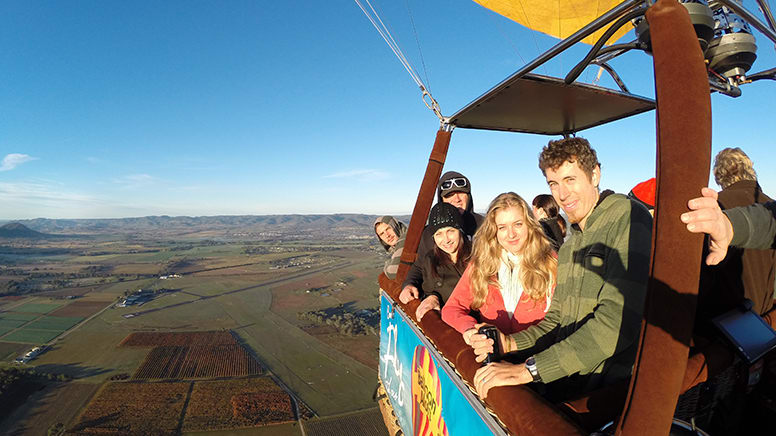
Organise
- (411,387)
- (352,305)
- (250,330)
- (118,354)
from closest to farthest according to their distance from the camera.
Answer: (411,387) → (118,354) → (250,330) → (352,305)

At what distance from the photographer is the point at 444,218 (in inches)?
126

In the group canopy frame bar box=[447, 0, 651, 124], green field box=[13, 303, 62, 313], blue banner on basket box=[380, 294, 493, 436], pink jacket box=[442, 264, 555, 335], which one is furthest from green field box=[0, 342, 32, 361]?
canopy frame bar box=[447, 0, 651, 124]

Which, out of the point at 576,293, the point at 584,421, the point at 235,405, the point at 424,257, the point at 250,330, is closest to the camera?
the point at 584,421

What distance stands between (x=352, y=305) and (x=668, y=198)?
176 ft

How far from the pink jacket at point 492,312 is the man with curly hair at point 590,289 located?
11.5 inches

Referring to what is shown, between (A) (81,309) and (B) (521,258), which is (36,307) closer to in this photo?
(A) (81,309)

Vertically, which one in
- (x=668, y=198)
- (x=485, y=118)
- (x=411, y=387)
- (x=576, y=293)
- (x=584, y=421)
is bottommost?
(x=411, y=387)

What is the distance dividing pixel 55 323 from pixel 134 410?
103 feet

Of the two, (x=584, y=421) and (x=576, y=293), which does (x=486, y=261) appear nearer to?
Answer: (x=576, y=293)

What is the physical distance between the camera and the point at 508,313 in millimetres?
2195

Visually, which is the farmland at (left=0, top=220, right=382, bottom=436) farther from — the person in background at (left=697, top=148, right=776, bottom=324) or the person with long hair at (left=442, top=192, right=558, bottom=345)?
the person in background at (left=697, top=148, right=776, bottom=324)

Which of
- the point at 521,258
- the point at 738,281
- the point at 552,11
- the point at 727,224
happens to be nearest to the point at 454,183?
the point at 521,258

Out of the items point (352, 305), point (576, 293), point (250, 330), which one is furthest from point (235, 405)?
point (576, 293)

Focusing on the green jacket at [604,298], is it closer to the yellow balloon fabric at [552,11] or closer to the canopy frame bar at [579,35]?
the canopy frame bar at [579,35]
